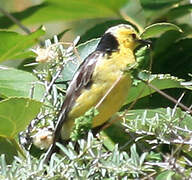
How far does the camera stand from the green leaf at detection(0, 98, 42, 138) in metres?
2.20

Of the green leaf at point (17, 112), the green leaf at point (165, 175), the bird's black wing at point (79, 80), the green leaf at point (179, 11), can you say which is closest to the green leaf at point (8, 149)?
the green leaf at point (17, 112)

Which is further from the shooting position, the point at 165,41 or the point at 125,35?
the point at 125,35

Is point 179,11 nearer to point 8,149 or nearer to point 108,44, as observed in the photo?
point 108,44

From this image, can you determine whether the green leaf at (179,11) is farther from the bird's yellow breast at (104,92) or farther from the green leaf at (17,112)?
the green leaf at (17,112)

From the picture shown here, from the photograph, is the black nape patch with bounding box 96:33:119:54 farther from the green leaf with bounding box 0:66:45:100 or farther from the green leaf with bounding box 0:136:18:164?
the green leaf with bounding box 0:136:18:164

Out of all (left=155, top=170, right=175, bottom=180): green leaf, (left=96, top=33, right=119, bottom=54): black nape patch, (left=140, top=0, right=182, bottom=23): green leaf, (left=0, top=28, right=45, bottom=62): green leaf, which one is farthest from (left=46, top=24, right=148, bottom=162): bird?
(left=155, top=170, right=175, bottom=180): green leaf

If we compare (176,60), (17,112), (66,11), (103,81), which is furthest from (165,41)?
(17,112)

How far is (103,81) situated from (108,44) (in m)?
0.24

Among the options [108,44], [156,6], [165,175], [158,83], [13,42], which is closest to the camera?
[165,175]

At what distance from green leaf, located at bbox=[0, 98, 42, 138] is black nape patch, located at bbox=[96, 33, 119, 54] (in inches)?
25.9

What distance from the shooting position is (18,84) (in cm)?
248

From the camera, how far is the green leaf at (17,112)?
2195mm

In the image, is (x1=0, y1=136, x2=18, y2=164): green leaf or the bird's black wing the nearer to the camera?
(x1=0, y1=136, x2=18, y2=164): green leaf

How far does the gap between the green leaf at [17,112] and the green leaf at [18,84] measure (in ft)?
0.54
